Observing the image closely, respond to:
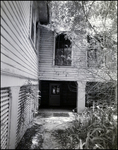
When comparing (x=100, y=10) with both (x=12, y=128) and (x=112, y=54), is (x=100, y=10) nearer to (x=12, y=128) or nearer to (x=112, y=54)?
(x=112, y=54)

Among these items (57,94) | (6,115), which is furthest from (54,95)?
(6,115)

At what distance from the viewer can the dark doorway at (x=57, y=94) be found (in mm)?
12516

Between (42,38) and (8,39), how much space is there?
6633 millimetres

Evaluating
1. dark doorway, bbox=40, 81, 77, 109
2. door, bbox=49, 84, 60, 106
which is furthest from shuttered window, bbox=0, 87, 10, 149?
door, bbox=49, 84, 60, 106

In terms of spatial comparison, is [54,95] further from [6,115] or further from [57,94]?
[6,115]

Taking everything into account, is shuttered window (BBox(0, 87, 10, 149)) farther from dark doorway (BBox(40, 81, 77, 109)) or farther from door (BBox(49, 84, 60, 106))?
door (BBox(49, 84, 60, 106))

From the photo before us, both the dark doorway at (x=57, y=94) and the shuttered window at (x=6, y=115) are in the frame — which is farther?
the dark doorway at (x=57, y=94)

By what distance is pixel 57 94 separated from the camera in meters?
12.6

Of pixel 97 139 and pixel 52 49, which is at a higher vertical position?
pixel 52 49

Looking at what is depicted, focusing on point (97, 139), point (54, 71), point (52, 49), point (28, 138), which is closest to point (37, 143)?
point (28, 138)

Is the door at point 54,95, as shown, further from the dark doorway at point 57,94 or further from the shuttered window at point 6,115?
the shuttered window at point 6,115

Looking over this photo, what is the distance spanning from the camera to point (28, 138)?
484cm

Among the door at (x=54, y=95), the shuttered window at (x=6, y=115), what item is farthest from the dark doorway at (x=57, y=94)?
the shuttered window at (x=6, y=115)

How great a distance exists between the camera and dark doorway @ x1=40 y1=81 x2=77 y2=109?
41.1 ft
